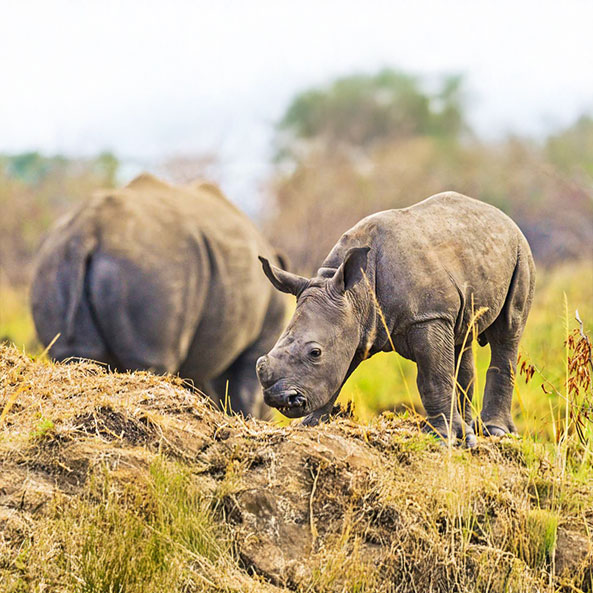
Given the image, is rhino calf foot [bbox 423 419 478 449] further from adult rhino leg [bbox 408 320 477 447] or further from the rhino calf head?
the rhino calf head

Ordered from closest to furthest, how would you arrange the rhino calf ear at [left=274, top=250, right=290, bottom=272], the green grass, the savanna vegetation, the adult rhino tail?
the green grass
the savanna vegetation
the adult rhino tail
the rhino calf ear at [left=274, top=250, right=290, bottom=272]

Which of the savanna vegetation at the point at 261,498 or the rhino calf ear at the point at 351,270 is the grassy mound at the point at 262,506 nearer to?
the savanna vegetation at the point at 261,498

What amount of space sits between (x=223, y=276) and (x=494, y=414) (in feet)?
14.9

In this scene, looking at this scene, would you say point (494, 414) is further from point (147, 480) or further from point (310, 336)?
point (147, 480)

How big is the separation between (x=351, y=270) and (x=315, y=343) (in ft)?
1.25

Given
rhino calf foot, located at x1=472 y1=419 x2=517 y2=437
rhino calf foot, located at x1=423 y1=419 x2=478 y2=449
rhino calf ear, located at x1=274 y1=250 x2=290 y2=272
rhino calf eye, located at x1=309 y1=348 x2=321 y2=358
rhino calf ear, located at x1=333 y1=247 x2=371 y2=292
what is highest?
rhino calf ear, located at x1=333 y1=247 x2=371 y2=292

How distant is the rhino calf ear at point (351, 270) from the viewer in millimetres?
4434

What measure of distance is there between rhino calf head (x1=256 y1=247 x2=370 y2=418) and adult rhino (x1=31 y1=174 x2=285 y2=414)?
14.1 ft

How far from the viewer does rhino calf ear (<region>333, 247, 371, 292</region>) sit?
443cm

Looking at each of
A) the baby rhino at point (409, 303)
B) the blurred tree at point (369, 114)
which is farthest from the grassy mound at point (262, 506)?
the blurred tree at point (369, 114)

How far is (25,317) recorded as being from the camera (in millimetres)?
15391

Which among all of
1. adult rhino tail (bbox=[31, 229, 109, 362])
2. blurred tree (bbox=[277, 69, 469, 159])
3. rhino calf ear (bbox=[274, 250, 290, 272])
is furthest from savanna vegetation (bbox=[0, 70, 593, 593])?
blurred tree (bbox=[277, 69, 469, 159])

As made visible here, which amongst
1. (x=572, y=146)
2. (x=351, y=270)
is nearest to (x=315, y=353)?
(x=351, y=270)

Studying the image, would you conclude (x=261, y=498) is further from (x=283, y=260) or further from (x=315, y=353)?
(x=283, y=260)
